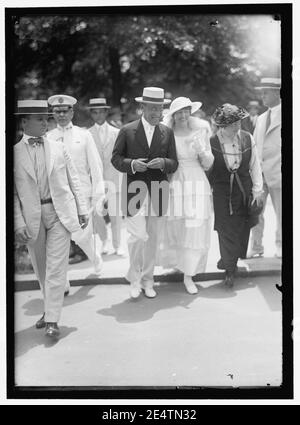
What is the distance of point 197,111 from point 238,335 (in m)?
1.91

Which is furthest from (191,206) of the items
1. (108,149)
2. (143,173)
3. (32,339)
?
(32,339)

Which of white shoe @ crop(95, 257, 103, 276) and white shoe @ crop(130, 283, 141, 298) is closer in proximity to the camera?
white shoe @ crop(130, 283, 141, 298)

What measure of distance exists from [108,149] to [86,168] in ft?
0.85

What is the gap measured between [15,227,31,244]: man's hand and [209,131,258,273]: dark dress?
165 centimetres

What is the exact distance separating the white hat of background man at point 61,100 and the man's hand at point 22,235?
3.40 ft

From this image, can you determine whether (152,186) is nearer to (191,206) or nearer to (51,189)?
(191,206)

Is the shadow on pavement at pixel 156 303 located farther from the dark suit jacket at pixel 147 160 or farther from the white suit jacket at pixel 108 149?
the white suit jacket at pixel 108 149

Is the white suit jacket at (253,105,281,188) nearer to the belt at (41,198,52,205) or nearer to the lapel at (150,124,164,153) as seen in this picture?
the lapel at (150,124,164,153)

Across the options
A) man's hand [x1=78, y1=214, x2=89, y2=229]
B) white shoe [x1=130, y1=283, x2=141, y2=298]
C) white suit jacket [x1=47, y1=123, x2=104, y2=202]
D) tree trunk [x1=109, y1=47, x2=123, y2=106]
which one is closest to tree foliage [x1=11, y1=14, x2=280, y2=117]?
tree trunk [x1=109, y1=47, x2=123, y2=106]

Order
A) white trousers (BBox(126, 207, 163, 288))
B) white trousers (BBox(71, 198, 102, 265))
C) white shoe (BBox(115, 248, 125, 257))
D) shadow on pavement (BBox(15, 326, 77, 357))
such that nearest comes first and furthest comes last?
→ shadow on pavement (BBox(15, 326, 77, 357))
white trousers (BBox(126, 207, 163, 288))
white trousers (BBox(71, 198, 102, 265))
white shoe (BBox(115, 248, 125, 257))

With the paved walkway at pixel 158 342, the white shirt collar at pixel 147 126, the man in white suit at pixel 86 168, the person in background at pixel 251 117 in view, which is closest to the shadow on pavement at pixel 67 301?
the paved walkway at pixel 158 342

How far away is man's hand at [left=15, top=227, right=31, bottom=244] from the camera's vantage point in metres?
4.75
